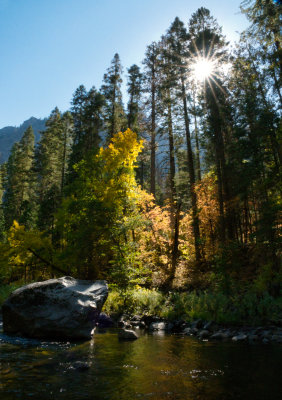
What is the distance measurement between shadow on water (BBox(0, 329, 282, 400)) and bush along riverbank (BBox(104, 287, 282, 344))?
1.14 m

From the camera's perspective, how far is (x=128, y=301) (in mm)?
12688

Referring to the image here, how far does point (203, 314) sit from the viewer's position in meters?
10.5

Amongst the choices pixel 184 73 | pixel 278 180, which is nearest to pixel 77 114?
pixel 184 73

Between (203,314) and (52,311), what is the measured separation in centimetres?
548

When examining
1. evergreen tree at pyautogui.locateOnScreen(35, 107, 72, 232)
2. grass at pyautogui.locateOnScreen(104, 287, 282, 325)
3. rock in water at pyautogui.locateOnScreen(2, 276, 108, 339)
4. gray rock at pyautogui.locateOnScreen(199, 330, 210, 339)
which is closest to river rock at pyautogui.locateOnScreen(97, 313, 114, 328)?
grass at pyautogui.locateOnScreen(104, 287, 282, 325)

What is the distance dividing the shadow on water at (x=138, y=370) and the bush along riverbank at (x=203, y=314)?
114cm

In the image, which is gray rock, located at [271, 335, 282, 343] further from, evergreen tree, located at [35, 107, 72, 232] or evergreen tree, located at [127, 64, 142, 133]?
evergreen tree, located at [35, 107, 72, 232]

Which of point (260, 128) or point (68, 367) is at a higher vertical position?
point (260, 128)

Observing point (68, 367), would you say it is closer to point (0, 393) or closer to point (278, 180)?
point (0, 393)

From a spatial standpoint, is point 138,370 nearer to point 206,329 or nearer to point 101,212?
point 206,329

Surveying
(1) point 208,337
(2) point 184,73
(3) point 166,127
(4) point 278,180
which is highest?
(2) point 184,73

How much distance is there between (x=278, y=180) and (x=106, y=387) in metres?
13.6

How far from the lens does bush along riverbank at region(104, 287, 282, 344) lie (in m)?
8.65

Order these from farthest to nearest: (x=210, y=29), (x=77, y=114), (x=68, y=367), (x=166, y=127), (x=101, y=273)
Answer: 1. (x=77, y=114)
2. (x=166, y=127)
3. (x=210, y=29)
4. (x=101, y=273)
5. (x=68, y=367)
